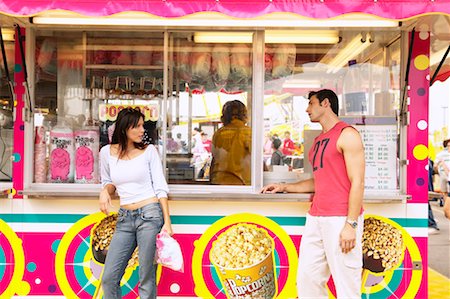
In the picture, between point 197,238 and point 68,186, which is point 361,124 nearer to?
point 197,238

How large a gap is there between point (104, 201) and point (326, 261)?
5.51 ft

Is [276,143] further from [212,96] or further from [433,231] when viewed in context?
[433,231]

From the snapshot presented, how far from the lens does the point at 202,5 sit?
3721 mm

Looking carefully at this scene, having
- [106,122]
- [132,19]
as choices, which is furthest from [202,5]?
[106,122]

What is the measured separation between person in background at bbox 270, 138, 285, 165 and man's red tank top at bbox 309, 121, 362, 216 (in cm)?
95

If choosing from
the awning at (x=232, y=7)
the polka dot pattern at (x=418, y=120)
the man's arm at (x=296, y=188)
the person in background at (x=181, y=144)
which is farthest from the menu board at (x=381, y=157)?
the person in background at (x=181, y=144)

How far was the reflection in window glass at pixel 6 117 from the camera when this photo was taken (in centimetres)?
476

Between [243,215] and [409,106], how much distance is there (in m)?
1.61

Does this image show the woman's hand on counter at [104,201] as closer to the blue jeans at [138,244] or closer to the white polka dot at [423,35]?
the blue jeans at [138,244]

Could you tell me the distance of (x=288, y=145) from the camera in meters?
5.07

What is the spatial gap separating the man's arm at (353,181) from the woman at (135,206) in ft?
4.10

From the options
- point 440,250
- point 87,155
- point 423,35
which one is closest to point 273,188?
point 87,155

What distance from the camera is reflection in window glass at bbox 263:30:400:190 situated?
4.77 m

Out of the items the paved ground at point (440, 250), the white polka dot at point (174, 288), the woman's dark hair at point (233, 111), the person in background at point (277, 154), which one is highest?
the woman's dark hair at point (233, 111)
